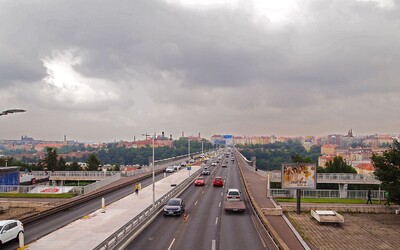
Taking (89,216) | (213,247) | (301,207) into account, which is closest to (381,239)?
(301,207)

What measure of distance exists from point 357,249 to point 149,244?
43.0ft

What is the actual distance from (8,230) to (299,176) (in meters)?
25.1

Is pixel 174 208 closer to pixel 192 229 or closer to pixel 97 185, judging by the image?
pixel 192 229

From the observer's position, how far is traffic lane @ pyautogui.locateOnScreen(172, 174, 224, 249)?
21500 millimetres

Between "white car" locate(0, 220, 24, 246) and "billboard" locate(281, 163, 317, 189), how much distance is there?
2332cm

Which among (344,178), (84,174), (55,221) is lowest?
(84,174)

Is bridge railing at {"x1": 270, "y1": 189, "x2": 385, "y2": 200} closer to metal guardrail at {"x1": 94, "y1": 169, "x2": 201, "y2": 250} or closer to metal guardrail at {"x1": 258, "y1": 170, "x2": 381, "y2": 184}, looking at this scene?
metal guardrail at {"x1": 94, "y1": 169, "x2": 201, "y2": 250}

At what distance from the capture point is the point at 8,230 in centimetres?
2098

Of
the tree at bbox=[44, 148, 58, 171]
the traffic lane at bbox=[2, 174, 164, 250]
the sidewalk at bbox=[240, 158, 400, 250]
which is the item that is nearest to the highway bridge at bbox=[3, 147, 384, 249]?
the traffic lane at bbox=[2, 174, 164, 250]

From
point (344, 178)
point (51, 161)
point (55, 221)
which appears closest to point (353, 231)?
point (55, 221)

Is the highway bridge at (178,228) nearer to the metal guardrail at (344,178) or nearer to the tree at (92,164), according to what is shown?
the metal guardrail at (344,178)

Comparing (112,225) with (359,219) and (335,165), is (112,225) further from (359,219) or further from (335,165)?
(335,165)

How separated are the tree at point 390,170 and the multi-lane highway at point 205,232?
13.4m

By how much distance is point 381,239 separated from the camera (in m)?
25.2
